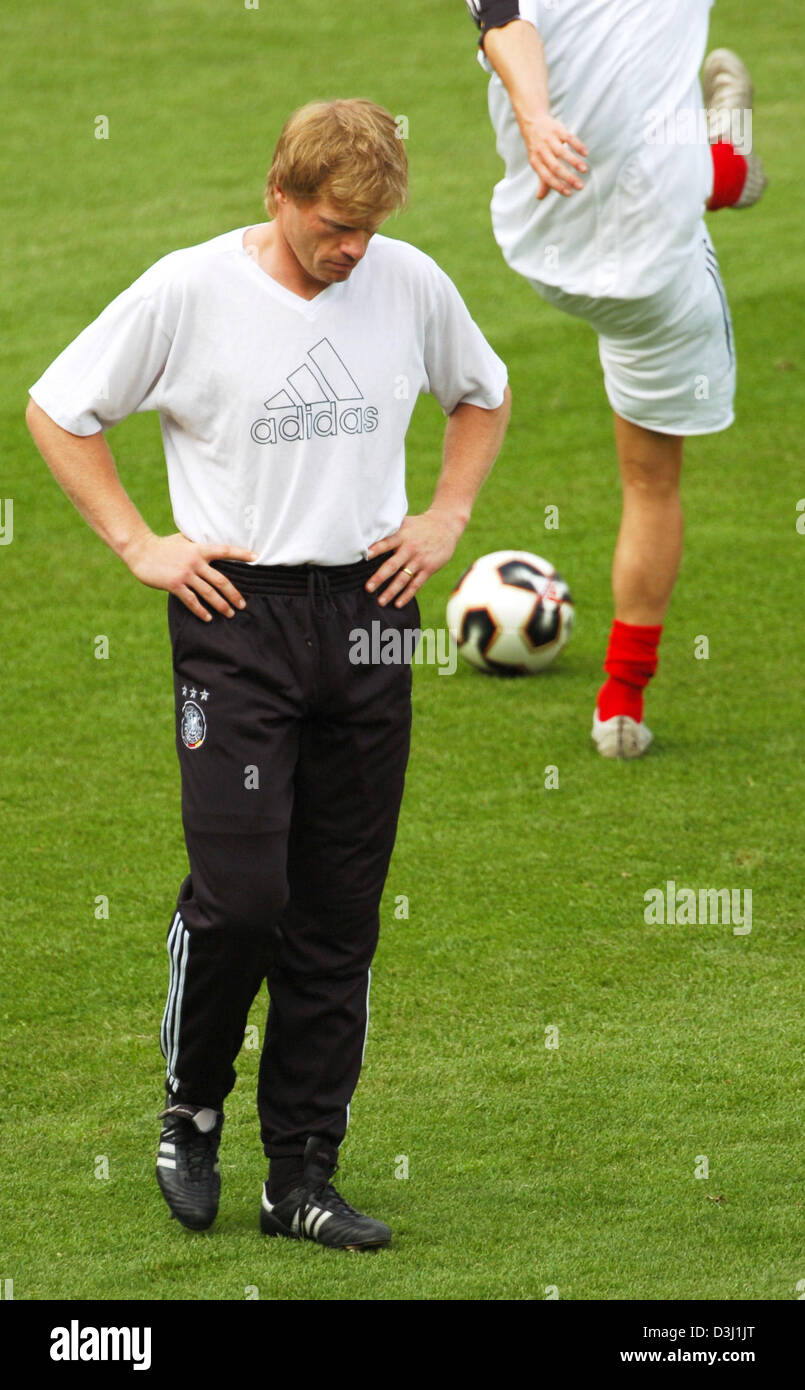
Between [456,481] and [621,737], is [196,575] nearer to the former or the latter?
[456,481]

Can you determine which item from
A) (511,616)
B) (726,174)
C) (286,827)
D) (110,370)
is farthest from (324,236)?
(511,616)

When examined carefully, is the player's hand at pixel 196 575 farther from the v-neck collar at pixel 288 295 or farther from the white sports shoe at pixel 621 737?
the white sports shoe at pixel 621 737

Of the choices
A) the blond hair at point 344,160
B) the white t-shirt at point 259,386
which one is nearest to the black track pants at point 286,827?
the white t-shirt at point 259,386

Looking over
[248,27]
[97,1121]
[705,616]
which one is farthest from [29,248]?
[97,1121]

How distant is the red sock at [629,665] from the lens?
6.41 metres

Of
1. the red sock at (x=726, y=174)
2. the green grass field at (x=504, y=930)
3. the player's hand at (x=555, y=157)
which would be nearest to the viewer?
the green grass field at (x=504, y=930)

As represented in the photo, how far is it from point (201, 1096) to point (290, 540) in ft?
3.72

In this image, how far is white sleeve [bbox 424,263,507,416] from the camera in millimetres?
3639

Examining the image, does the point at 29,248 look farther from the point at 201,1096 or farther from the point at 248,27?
the point at 201,1096

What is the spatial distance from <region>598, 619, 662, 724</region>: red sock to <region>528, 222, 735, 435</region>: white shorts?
0.69 metres

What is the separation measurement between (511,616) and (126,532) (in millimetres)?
3701

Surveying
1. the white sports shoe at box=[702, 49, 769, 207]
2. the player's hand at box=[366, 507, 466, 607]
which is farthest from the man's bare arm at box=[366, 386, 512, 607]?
the white sports shoe at box=[702, 49, 769, 207]

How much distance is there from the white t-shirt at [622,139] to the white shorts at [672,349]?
0.08 meters
